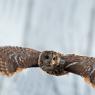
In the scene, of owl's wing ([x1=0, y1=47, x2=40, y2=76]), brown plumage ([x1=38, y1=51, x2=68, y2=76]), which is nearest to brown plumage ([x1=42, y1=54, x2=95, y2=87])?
brown plumage ([x1=38, y1=51, x2=68, y2=76])

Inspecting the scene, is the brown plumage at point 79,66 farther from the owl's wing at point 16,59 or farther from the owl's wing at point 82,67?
the owl's wing at point 16,59

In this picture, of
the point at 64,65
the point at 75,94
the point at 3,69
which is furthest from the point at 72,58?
the point at 75,94

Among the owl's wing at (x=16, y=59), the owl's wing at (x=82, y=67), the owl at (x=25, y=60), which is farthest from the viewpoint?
the owl's wing at (x=16, y=59)

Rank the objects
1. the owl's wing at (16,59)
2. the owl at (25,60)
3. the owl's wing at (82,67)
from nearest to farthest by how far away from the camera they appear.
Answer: the owl's wing at (82,67)
the owl at (25,60)
the owl's wing at (16,59)

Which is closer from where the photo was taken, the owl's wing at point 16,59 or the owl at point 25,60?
the owl at point 25,60

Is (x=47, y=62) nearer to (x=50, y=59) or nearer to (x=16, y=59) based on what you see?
(x=50, y=59)

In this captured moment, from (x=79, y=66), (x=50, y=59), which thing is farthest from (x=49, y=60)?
(x=79, y=66)

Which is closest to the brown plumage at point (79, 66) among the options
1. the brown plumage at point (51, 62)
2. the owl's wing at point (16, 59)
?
the brown plumage at point (51, 62)
